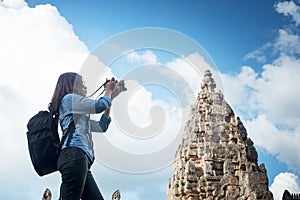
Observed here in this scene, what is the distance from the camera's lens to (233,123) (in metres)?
17.8

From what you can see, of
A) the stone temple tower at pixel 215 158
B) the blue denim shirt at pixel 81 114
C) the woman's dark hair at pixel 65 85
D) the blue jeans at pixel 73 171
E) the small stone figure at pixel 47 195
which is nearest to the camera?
the blue jeans at pixel 73 171

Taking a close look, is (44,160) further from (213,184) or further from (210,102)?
(210,102)

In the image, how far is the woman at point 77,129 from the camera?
2.80 m

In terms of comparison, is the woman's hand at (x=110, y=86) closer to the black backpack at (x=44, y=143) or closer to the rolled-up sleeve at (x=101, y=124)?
the rolled-up sleeve at (x=101, y=124)

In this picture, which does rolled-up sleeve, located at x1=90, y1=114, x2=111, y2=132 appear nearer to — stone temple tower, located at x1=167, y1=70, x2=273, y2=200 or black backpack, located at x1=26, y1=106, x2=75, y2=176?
black backpack, located at x1=26, y1=106, x2=75, y2=176

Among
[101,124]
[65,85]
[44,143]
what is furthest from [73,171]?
[65,85]

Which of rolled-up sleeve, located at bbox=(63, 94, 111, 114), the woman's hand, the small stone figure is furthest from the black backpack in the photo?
the small stone figure

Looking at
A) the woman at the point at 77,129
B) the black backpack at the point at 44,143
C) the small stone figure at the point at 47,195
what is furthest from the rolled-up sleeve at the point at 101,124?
the small stone figure at the point at 47,195

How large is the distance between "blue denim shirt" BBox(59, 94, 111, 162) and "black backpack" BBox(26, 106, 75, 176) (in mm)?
61

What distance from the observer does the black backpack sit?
283 cm

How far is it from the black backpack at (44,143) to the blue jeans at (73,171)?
0.23 feet

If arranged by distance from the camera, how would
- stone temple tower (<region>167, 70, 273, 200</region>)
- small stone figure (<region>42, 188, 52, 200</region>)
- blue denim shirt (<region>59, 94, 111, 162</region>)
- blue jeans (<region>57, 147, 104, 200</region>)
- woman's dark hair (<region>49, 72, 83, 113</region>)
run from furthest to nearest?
small stone figure (<region>42, 188, 52, 200</region>)
stone temple tower (<region>167, 70, 273, 200</region>)
woman's dark hair (<region>49, 72, 83, 113</region>)
blue denim shirt (<region>59, 94, 111, 162</region>)
blue jeans (<region>57, 147, 104, 200</region>)

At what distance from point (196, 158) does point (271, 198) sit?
659 cm

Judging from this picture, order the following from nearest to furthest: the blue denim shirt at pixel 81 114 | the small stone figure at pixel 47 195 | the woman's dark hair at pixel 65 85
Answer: the blue denim shirt at pixel 81 114 → the woman's dark hair at pixel 65 85 → the small stone figure at pixel 47 195
